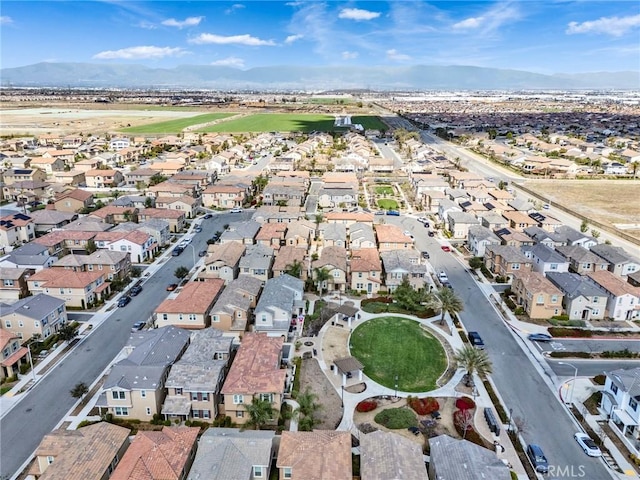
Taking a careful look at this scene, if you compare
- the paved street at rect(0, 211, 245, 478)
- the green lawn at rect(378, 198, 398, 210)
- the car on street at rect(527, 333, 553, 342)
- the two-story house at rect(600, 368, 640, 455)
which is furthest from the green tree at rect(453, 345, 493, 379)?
the green lawn at rect(378, 198, 398, 210)

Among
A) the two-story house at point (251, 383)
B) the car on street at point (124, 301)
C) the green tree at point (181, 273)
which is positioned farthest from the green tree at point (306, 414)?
the green tree at point (181, 273)

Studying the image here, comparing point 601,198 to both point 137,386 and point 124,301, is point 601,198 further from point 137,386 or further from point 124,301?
point 137,386

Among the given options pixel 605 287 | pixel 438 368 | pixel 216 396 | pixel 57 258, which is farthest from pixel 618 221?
pixel 57 258

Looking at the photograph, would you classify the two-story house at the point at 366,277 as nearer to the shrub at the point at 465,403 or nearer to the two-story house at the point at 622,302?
the shrub at the point at 465,403

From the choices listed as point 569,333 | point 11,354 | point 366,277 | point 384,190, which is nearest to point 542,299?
point 569,333

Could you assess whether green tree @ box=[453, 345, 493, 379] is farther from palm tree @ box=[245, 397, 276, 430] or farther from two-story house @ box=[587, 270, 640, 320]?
two-story house @ box=[587, 270, 640, 320]

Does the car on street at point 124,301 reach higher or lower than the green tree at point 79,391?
higher

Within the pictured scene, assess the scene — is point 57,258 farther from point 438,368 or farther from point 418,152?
point 418,152
